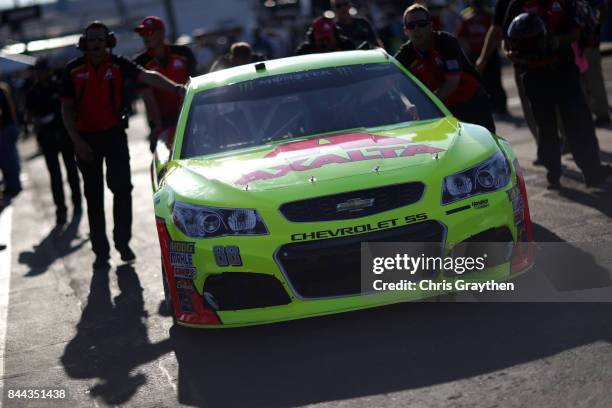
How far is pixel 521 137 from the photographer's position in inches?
523

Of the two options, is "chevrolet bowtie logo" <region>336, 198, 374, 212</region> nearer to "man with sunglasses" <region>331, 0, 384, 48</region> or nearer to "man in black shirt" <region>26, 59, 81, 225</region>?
"man with sunglasses" <region>331, 0, 384, 48</region>

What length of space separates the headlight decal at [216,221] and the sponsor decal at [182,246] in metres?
0.05

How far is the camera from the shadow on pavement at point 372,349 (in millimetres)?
4906

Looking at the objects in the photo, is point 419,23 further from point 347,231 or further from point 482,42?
point 482,42

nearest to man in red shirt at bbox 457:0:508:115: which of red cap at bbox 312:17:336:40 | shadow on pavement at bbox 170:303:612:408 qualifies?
red cap at bbox 312:17:336:40

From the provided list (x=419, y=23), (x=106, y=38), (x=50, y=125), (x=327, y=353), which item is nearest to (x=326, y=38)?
(x=419, y=23)

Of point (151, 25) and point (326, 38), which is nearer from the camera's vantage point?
point (151, 25)

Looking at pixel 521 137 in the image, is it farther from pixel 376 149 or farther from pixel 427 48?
pixel 376 149

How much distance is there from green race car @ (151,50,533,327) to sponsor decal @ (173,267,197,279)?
10mm

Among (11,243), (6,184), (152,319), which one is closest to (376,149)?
(152,319)

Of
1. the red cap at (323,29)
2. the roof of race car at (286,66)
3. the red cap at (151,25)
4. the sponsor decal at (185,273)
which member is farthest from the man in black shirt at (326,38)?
the sponsor decal at (185,273)

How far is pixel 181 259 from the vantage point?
5824 mm

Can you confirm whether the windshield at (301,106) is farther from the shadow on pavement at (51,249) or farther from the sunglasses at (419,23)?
the shadow on pavement at (51,249)

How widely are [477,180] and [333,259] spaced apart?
921 mm
